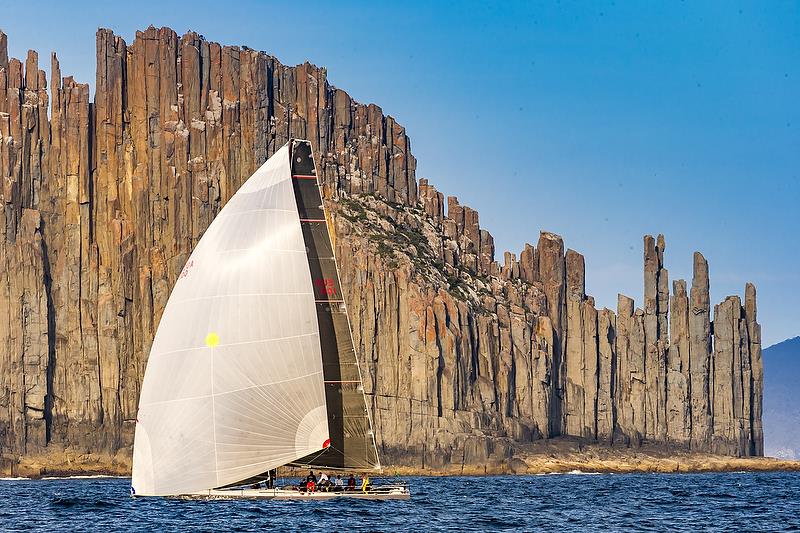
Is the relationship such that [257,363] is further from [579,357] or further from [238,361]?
[579,357]

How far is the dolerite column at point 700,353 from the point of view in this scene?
479 ft

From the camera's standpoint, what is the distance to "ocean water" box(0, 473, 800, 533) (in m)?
55.4

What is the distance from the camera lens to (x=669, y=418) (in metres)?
146

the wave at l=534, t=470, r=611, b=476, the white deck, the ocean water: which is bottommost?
the wave at l=534, t=470, r=611, b=476

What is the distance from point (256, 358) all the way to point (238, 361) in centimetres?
76

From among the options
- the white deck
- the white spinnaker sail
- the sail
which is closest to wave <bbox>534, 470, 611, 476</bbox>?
the white deck

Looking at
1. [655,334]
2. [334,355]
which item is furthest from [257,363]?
[655,334]

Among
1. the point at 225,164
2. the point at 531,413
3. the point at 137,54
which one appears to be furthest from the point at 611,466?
the point at 137,54

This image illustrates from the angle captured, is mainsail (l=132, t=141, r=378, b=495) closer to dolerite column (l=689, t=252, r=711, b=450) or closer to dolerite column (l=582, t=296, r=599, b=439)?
dolerite column (l=582, t=296, r=599, b=439)

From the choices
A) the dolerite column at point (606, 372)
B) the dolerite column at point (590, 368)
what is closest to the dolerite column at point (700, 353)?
the dolerite column at point (606, 372)

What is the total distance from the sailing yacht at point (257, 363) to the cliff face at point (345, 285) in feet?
225

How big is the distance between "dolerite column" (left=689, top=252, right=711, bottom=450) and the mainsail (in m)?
93.2

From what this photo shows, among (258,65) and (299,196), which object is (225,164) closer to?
(258,65)

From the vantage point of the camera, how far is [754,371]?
15100 centimetres
